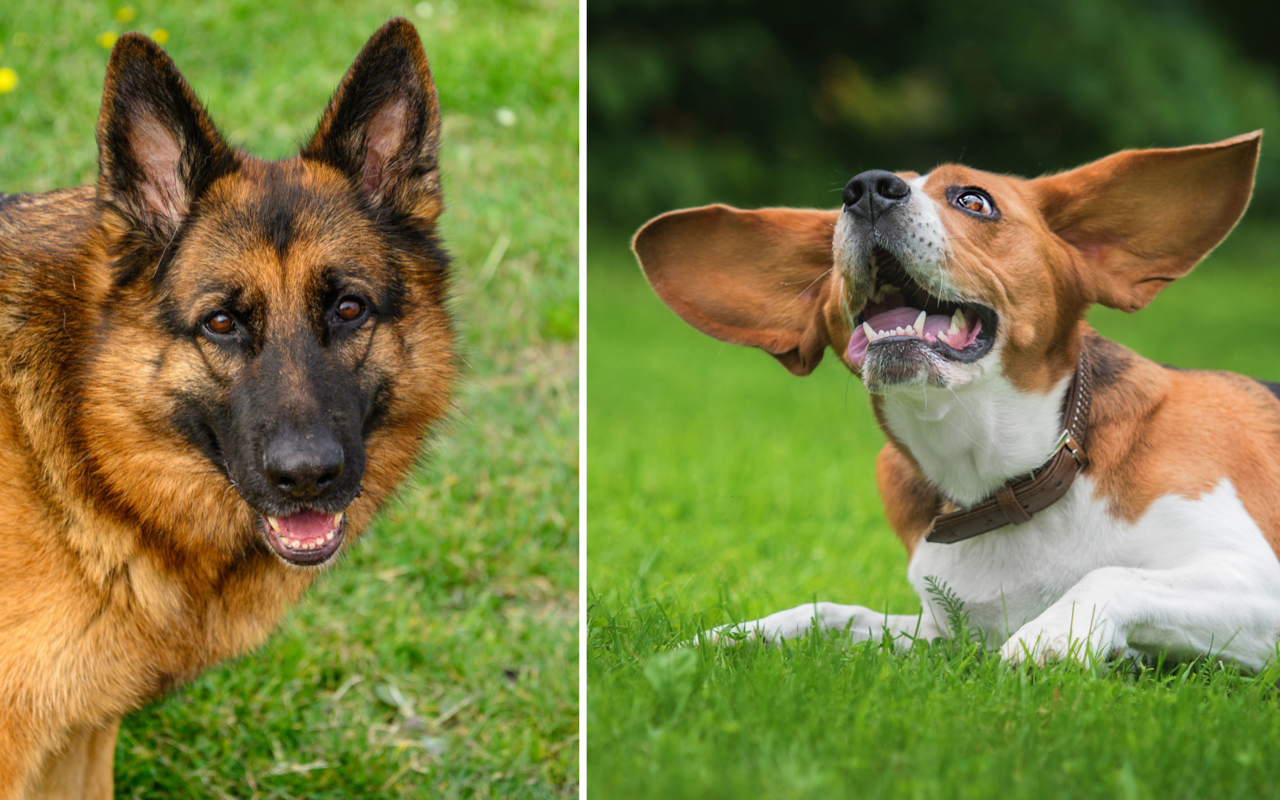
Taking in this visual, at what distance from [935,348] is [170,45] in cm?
579

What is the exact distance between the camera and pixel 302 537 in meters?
3.38

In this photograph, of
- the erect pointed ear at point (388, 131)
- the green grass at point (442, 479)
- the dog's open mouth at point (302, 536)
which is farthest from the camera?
the green grass at point (442, 479)

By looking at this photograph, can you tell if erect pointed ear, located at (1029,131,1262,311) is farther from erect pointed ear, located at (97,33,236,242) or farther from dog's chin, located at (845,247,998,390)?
erect pointed ear, located at (97,33,236,242)

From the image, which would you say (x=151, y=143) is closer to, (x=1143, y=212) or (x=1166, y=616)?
(x=1143, y=212)

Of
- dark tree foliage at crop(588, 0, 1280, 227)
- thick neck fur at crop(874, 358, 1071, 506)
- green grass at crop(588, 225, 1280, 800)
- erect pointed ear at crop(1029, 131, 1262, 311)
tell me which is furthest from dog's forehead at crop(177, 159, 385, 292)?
dark tree foliage at crop(588, 0, 1280, 227)

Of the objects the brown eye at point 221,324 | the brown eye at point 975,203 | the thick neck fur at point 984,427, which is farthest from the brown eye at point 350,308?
the brown eye at point 975,203

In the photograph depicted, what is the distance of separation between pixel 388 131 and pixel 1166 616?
270cm

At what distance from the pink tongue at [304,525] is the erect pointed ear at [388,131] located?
102 centimetres

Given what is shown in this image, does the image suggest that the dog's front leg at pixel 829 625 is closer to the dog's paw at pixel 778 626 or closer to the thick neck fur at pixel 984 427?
the dog's paw at pixel 778 626

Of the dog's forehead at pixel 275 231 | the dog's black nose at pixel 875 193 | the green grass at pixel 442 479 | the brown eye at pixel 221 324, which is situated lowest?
the green grass at pixel 442 479

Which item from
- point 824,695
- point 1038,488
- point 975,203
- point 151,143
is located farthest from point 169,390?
point 1038,488

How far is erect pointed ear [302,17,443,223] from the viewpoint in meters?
3.56

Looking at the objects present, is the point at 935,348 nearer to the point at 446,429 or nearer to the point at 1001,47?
the point at 446,429

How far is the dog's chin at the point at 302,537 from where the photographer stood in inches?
132
